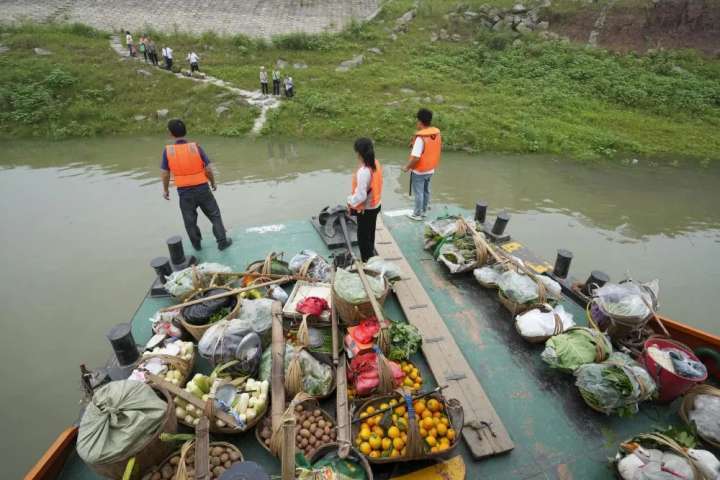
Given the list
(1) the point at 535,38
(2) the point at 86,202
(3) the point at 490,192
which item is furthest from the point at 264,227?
(1) the point at 535,38

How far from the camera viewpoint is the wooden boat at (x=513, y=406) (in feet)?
10.6

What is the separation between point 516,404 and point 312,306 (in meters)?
2.36

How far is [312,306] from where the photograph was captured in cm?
429

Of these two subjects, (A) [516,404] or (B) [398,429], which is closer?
(B) [398,429]

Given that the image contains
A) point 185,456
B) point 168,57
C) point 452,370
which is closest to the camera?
point 185,456

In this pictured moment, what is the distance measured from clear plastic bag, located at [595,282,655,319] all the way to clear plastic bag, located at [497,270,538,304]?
2.23ft

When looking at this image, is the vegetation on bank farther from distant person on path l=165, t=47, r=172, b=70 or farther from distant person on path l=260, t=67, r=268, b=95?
distant person on path l=260, t=67, r=268, b=95

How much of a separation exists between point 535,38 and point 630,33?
4793 millimetres

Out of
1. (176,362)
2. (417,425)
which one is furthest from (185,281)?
(417,425)

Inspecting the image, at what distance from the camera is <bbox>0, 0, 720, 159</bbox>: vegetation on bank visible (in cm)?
1348

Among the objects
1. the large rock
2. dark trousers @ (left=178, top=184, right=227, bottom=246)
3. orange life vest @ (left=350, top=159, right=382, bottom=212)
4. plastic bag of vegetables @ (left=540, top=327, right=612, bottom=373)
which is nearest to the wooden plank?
plastic bag of vegetables @ (left=540, top=327, right=612, bottom=373)

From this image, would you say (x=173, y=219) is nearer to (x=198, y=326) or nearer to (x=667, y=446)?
(x=198, y=326)

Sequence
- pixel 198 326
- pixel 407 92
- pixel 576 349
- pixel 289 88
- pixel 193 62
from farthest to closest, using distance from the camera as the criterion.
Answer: pixel 193 62 < pixel 407 92 < pixel 289 88 < pixel 198 326 < pixel 576 349

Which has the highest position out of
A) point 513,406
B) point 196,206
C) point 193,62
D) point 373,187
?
point 193,62
